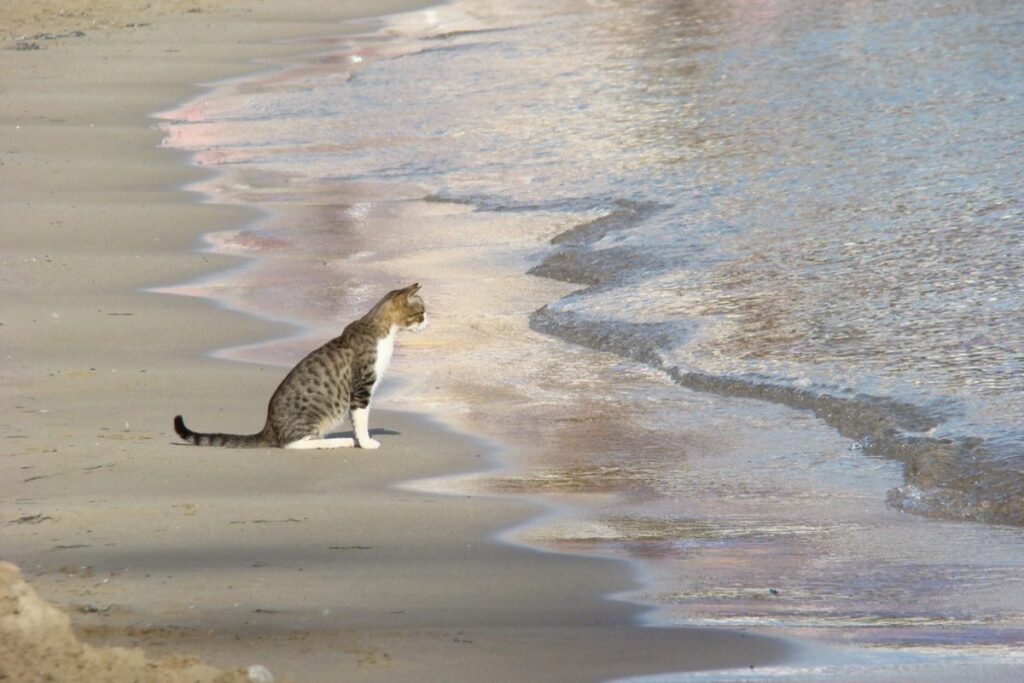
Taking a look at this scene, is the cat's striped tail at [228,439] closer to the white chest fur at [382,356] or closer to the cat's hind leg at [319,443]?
the cat's hind leg at [319,443]

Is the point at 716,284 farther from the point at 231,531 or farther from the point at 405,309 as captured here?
the point at 231,531

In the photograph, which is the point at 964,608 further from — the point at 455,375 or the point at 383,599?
the point at 455,375

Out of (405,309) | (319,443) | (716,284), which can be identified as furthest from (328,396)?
(716,284)

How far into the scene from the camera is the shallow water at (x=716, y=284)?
5.96 metres

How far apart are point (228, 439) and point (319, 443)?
0.39 meters

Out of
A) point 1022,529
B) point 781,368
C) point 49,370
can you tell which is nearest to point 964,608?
point 1022,529

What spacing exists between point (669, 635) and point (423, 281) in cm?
633

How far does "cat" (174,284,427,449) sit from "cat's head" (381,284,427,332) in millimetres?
37

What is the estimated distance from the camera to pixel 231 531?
229 inches

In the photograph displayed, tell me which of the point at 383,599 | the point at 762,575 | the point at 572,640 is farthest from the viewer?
the point at 762,575

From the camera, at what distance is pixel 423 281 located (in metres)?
11.0

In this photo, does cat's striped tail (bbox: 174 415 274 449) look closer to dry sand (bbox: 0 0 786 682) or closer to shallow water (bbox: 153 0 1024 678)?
dry sand (bbox: 0 0 786 682)

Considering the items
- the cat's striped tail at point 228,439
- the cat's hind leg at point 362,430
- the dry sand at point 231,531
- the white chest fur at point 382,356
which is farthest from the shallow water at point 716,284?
the cat's striped tail at point 228,439

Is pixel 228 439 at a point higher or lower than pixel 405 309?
lower
